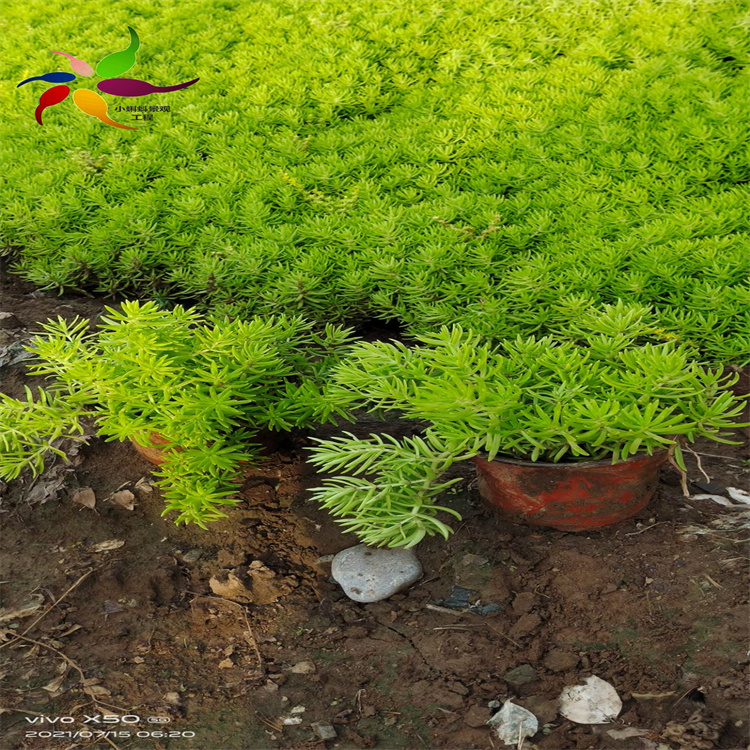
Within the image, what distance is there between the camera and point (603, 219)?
3.46m

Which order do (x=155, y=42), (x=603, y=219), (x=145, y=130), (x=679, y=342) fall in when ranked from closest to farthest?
(x=679, y=342) → (x=603, y=219) → (x=145, y=130) → (x=155, y=42)

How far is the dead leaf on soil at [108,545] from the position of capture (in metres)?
2.53

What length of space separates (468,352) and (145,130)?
304 cm

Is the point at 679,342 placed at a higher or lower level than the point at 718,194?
lower

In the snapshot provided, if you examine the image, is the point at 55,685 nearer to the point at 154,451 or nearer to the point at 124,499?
the point at 124,499

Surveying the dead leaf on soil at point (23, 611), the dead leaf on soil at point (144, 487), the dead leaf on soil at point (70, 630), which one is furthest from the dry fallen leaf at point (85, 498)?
the dead leaf on soil at point (70, 630)

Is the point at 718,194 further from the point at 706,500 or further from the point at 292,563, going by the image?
the point at 292,563

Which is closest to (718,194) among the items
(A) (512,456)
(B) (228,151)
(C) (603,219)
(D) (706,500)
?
(C) (603,219)

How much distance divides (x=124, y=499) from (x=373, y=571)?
94 centimetres

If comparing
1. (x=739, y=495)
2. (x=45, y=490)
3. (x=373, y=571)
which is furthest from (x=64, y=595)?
(x=739, y=495)

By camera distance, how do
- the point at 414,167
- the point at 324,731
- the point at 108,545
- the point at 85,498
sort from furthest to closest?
the point at 414,167
the point at 85,498
the point at 108,545
the point at 324,731

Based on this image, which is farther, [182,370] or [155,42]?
[155,42]

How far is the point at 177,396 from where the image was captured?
2.39m

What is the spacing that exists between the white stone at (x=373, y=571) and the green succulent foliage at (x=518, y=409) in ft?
0.50
